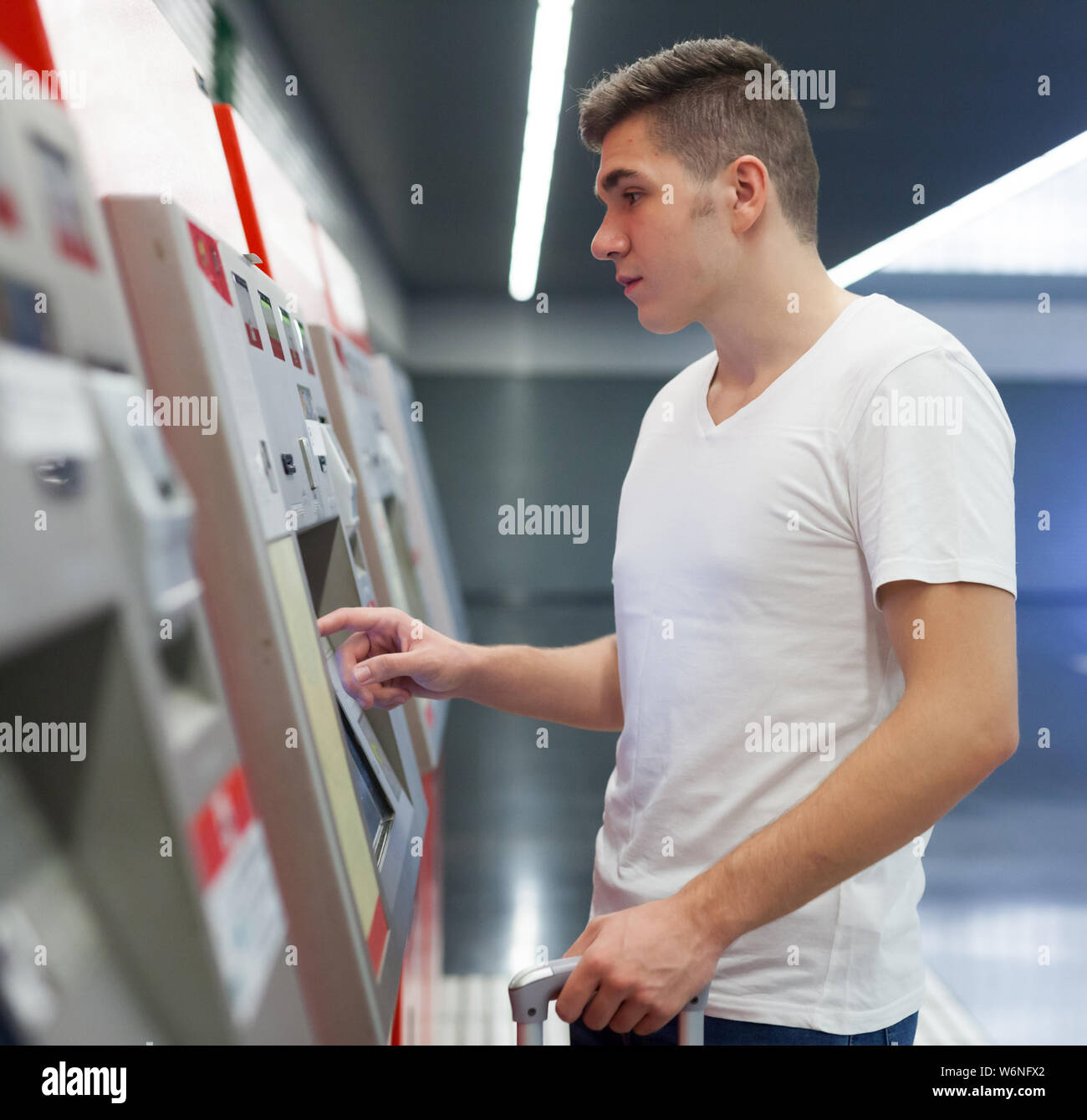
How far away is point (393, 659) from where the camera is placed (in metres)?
1.40

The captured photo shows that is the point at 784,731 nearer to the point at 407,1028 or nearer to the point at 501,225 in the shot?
the point at 407,1028

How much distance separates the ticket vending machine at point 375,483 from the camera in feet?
7.65

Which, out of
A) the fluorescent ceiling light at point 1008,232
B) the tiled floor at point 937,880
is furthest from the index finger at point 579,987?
the fluorescent ceiling light at point 1008,232

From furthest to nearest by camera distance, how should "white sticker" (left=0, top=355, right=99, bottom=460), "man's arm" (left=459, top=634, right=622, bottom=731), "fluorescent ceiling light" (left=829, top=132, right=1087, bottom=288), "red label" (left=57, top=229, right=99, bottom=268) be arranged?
"fluorescent ceiling light" (left=829, top=132, right=1087, bottom=288), "man's arm" (left=459, top=634, right=622, bottom=731), "red label" (left=57, top=229, right=99, bottom=268), "white sticker" (left=0, top=355, right=99, bottom=460)

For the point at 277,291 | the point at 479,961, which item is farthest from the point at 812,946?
the point at 479,961

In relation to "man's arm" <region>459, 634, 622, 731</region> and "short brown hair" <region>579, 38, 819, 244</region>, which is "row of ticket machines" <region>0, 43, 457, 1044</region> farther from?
"short brown hair" <region>579, 38, 819, 244</region>

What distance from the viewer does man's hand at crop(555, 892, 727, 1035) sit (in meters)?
0.95

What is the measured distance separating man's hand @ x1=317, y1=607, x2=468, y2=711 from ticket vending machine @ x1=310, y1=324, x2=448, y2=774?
96 centimetres

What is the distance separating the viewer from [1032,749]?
6203 millimetres

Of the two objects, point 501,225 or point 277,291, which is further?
point 501,225

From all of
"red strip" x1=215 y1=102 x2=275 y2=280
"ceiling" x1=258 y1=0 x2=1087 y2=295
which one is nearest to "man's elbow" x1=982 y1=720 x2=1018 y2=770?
Answer: "red strip" x1=215 y1=102 x2=275 y2=280

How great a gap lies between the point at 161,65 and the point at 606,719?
124cm

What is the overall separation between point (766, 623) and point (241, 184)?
1.52 meters

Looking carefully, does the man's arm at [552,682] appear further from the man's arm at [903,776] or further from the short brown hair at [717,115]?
the short brown hair at [717,115]
